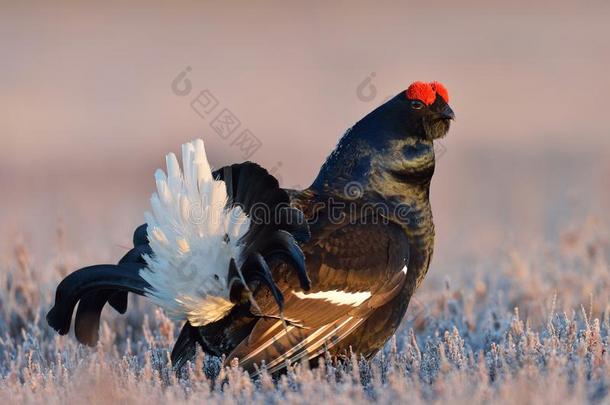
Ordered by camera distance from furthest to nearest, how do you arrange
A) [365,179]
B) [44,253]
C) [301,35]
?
[301,35] → [44,253] → [365,179]

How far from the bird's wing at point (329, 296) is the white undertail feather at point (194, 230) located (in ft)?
0.68

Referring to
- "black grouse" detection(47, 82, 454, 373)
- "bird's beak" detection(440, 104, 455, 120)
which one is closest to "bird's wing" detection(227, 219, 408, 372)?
"black grouse" detection(47, 82, 454, 373)

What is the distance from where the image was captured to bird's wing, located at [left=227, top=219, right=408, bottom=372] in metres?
4.07

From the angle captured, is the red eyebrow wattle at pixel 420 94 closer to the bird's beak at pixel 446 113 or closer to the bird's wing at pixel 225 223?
the bird's beak at pixel 446 113

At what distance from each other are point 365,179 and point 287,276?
695 mm

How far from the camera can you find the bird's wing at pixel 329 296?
407 centimetres

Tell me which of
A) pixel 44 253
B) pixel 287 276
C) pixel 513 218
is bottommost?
pixel 513 218

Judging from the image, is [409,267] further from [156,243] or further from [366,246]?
[156,243]

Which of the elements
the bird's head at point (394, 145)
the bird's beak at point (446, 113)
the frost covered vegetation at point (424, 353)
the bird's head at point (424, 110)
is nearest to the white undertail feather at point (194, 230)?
the frost covered vegetation at point (424, 353)

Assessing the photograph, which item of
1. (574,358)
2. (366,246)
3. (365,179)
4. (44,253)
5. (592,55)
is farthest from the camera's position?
(592,55)

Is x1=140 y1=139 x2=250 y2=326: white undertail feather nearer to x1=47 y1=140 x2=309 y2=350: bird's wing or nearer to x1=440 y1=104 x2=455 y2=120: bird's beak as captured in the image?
x1=47 y1=140 x2=309 y2=350: bird's wing

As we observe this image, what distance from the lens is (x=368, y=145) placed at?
186 inches

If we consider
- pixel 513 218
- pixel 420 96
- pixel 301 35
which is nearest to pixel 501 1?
pixel 301 35

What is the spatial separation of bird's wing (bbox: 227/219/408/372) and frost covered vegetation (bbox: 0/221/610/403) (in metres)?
0.11
